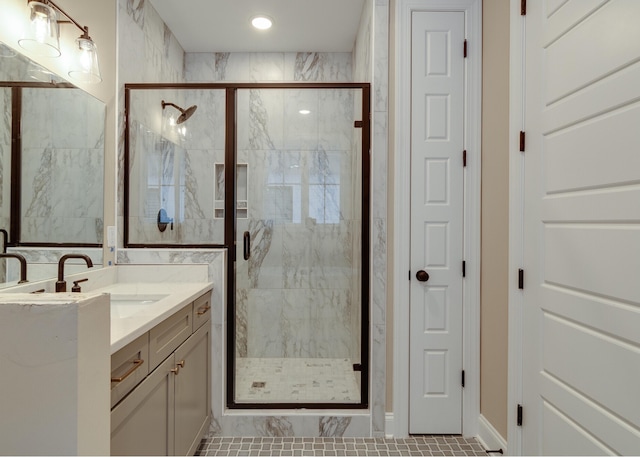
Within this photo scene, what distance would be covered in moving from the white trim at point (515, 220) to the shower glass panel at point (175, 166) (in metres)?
1.63

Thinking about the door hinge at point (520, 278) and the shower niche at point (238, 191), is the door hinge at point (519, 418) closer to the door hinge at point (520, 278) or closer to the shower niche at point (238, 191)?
the door hinge at point (520, 278)

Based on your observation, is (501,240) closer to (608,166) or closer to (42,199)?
(608,166)

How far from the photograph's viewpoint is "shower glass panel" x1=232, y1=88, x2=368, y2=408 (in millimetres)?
2236

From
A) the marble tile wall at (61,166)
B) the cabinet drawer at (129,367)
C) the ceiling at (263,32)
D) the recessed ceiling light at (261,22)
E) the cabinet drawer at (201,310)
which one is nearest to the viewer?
the cabinet drawer at (129,367)

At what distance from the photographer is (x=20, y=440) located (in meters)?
0.66

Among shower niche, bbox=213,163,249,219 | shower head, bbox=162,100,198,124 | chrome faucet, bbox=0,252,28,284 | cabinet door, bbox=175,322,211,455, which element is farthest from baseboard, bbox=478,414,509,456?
shower head, bbox=162,100,198,124

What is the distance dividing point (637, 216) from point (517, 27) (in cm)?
111

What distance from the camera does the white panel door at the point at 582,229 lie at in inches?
42.9

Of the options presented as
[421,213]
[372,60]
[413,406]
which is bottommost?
[413,406]

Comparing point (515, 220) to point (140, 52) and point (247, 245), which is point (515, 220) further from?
point (140, 52)

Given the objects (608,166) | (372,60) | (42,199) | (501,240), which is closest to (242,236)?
(42,199)

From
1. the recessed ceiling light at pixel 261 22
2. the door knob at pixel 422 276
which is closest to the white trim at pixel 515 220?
the door knob at pixel 422 276

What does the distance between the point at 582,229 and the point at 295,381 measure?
1.82 m

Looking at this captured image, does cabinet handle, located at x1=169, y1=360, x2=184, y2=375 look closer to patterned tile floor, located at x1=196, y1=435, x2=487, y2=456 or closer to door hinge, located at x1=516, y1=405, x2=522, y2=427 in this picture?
patterned tile floor, located at x1=196, y1=435, x2=487, y2=456
